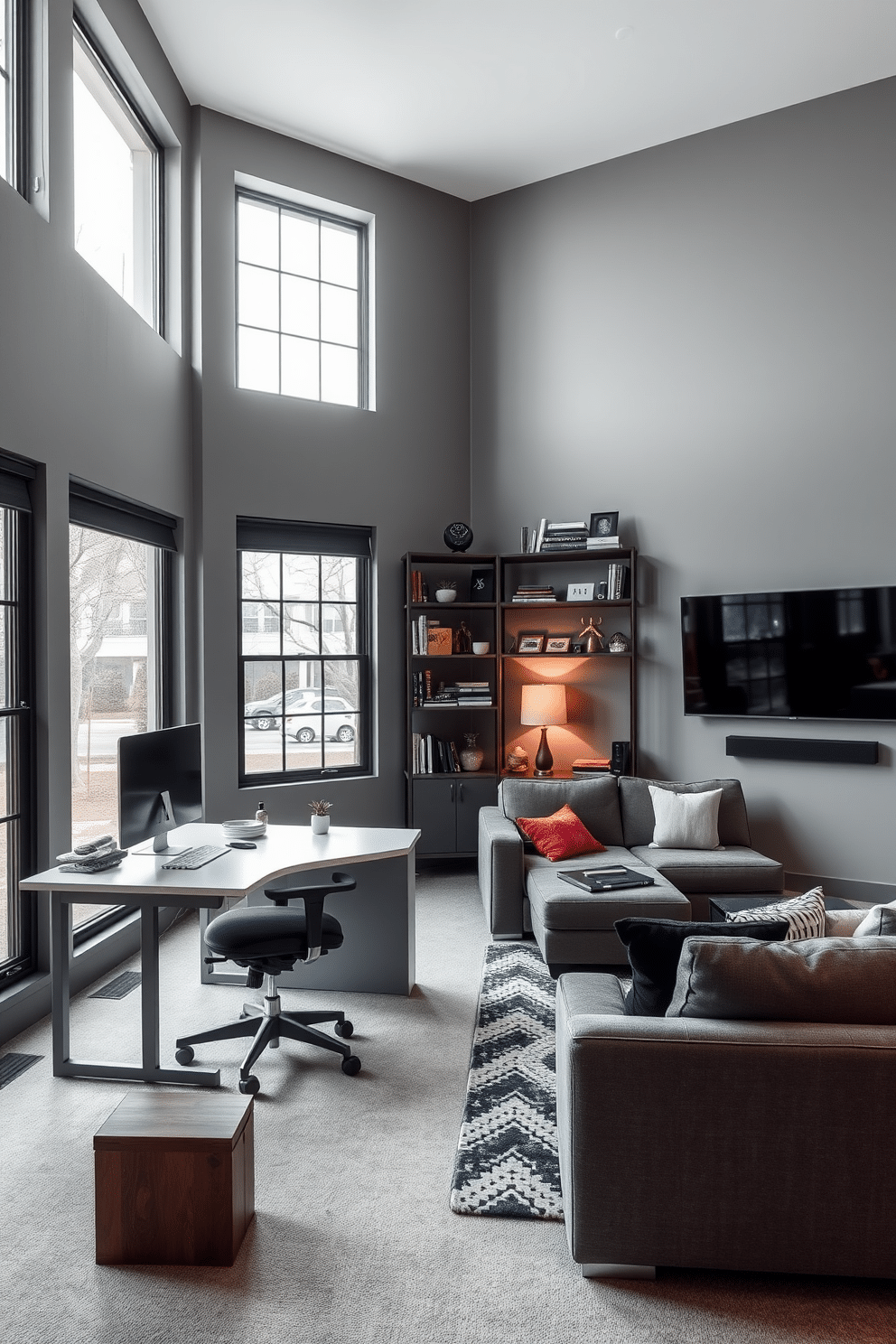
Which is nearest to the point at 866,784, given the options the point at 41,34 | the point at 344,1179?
the point at 344,1179

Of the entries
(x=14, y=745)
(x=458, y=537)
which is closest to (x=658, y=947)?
(x=14, y=745)

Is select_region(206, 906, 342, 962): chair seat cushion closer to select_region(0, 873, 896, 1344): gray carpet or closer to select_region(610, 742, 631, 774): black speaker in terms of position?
select_region(0, 873, 896, 1344): gray carpet

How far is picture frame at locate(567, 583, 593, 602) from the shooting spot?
596 centimetres

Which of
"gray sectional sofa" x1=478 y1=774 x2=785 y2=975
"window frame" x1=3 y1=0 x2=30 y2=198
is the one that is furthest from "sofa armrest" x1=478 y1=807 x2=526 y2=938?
"window frame" x1=3 y1=0 x2=30 y2=198

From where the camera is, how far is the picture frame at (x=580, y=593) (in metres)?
5.96

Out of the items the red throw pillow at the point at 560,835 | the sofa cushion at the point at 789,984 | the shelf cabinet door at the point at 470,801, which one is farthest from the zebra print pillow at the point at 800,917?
the shelf cabinet door at the point at 470,801

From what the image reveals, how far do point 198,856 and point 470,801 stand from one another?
9.12 ft

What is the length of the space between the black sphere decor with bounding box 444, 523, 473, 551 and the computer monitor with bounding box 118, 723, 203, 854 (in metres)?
2.84

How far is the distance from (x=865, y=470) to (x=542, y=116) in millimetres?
2902

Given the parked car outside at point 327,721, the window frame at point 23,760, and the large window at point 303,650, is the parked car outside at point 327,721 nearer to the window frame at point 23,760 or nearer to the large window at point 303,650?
the large window at point 303,650

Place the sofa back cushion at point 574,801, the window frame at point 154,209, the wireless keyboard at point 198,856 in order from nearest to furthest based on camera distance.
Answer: the wireless keyboard at point 198,856
the window frame at point 154,209
the sofa back cushion at point 574,801

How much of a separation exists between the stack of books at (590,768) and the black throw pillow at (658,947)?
3.39m

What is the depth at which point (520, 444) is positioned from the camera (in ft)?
21.0

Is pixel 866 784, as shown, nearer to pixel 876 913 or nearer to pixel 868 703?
pixel 868 703
